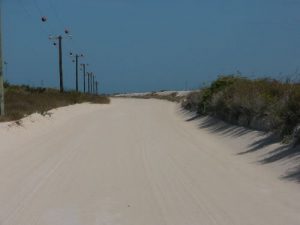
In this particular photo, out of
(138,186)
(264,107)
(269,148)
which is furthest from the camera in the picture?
(264,107)

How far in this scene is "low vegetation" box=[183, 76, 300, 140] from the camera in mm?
16312

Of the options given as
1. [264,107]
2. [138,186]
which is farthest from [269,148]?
[138,186]

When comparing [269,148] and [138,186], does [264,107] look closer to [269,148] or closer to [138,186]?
[269,148]

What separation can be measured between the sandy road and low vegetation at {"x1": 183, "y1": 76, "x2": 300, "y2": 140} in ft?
5.22

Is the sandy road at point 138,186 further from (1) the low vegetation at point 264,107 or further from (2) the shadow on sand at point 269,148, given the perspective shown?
(1) the low vegetation at point 264,107

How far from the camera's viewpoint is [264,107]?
20.5 metres

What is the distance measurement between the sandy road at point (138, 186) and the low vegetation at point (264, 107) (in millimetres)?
1591

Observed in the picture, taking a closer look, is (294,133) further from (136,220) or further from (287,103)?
(136,220)

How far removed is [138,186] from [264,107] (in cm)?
1002

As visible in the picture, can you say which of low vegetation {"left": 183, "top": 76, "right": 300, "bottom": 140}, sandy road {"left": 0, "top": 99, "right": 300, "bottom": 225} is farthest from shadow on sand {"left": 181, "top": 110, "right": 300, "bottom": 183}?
sandy road {"left": 0, "top": 99, "right": 300, "bottom": 225}

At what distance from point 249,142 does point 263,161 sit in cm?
385

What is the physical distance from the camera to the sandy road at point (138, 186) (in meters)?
8.89

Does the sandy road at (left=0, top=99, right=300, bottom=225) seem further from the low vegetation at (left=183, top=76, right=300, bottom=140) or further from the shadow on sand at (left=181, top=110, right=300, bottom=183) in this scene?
the low vegetation at (left=183, top=76, right=300, bottom=140)

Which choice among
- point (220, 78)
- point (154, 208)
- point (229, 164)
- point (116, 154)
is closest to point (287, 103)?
point (229, 164)
